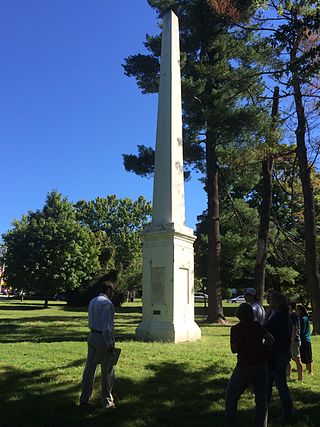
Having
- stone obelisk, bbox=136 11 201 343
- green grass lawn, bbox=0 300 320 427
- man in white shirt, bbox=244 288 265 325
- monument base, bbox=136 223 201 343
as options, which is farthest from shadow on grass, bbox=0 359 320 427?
stone obelisk, bbox=136 11 201 343

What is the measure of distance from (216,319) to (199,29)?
13573mm

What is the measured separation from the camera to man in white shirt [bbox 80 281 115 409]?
556cm

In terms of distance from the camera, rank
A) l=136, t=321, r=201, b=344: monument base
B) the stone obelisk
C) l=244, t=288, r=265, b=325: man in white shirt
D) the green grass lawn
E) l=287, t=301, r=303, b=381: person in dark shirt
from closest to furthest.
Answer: the green grass lawn → l=244, t=288, r=265, b=325: man in white shirt → l=287, t=301, r=303, b=381: person in dark shirt → l=136, t=321, r=201, b=344: monument base → the stone obelisk

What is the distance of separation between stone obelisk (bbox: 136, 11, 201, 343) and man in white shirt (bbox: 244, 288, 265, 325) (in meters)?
4.84

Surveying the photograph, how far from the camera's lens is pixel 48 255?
3403 cm

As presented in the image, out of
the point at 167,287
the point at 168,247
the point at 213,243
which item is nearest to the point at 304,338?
the point at 167,287

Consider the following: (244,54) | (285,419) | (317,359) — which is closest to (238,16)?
(244,54)

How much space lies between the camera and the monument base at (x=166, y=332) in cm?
1139

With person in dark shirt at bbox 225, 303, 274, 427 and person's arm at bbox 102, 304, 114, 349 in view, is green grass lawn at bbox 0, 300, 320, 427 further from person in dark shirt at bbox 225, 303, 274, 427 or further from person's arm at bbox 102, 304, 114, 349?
person's arm at bbox 102, 304, 114, 349

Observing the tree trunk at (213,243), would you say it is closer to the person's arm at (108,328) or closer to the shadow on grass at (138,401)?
the shadow on grass at (138,401)

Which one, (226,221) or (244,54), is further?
(226,221)

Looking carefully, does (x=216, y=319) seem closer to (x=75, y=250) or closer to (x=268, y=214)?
(x=268, y=214)

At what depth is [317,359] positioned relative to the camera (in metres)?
9.74

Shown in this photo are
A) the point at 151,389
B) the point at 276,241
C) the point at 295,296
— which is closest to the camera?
the point at 151,389
